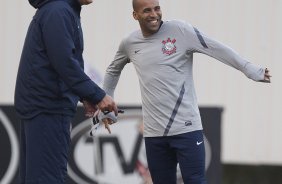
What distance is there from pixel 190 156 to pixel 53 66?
4.76 ft

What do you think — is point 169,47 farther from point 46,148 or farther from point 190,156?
point 46,148

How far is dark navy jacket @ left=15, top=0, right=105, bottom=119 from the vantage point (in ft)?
17.7

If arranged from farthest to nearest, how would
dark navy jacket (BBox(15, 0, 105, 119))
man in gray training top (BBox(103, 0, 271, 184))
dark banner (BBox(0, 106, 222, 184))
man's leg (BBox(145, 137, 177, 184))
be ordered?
dark banner (BBox(0, 106, 222, 184)), man's leg (BBox(145, 137, 177, 184)), man in gray training top (BBox(103, 0, 271, 184)), dark navy jacket (BBox(15, 0, 105, 119))

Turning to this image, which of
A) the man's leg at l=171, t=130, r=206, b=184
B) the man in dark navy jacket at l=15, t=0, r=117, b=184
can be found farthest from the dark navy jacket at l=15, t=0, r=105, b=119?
the man's leg at l=171, t=130, r=206, b=184

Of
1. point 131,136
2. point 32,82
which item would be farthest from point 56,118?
point 131,136

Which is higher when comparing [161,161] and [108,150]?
[161,161]

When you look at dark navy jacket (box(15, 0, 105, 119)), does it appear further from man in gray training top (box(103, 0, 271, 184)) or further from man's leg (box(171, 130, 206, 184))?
man's leg (box(171, 130, 206, 184))

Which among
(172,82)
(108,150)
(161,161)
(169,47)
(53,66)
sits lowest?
(108,150)

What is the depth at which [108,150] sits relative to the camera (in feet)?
30.0

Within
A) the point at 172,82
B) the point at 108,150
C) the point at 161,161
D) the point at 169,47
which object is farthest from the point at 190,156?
the point at 108,150

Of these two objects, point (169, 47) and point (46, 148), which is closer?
point (46, 148)

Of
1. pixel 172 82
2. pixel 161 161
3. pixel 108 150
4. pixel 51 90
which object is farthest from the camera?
pixel 108 150

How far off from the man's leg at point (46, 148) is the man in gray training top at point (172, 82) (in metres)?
1.11

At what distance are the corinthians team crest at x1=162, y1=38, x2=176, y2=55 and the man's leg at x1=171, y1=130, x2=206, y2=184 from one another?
22.8 inches
